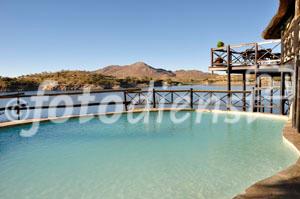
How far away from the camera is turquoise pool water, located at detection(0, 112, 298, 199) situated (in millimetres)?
5859

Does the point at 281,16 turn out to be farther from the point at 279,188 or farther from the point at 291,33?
the point at 279,188

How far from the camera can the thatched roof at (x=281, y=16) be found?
1005cm

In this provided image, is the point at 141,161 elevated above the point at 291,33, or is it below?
below

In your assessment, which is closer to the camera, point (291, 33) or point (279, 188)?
point (279, 188)


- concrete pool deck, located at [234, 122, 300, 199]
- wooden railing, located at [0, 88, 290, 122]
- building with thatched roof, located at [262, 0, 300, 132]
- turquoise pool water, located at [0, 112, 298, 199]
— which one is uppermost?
building with thatched roof, located at [262, 0, 300, 132]

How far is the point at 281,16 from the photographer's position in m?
10.9

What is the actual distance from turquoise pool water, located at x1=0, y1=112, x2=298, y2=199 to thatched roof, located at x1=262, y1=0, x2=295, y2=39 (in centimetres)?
460

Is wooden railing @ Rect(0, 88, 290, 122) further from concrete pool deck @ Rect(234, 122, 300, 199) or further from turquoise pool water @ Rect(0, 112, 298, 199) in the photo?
concrete pool deck @ Rect(234, 122, 300, 199)

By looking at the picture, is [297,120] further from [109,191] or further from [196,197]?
[109,191]

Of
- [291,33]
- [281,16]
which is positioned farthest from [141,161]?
[281,16]

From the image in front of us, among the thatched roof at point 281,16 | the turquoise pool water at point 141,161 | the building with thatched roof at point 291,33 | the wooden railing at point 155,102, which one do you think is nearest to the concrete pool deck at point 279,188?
the turquoise pool water at point 141,161

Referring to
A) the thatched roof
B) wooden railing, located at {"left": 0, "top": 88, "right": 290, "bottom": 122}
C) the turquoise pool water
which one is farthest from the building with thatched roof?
wooden railing, located at {"left": 0, "top": 88, "right": 290, "bottom": 122}

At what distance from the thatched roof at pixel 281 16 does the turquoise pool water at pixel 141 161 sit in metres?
4.60

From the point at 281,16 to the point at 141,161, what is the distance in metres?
8.20
